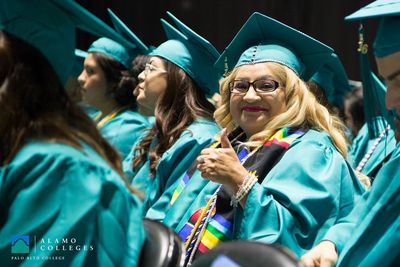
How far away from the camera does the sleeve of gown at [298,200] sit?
2988 mm

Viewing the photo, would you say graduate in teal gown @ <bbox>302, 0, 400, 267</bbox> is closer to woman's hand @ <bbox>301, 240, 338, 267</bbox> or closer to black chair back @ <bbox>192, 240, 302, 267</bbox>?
woman's hand @ <bbox>301, 240, 338, 267</bbox>

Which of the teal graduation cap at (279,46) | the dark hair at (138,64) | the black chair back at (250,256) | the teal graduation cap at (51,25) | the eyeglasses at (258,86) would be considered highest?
the teal graduation cap at (51,25)

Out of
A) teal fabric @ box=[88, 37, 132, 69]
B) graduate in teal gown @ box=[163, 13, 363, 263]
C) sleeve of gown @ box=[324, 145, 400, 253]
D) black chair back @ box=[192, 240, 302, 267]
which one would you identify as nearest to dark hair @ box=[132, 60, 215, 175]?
graduate in teal gown @ box=[163, 13, 363, 263]

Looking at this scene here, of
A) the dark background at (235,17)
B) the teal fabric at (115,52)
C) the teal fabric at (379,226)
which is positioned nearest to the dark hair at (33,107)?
the teal fabric at (379,226)

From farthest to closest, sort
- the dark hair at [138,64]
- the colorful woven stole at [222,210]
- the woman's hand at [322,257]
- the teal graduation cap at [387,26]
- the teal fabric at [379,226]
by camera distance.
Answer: the dark hair at [138,64], the colorful woven stole at [222,210], the woman's hand at [322,257], the teal graduation cap at [387,26], the teal fabric at [379,226]

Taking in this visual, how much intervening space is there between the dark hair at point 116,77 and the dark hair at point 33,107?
3.60m

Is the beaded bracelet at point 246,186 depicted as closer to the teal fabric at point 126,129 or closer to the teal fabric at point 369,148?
the teal fabric at point 369,148

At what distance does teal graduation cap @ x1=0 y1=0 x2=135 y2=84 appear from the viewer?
6.34ft

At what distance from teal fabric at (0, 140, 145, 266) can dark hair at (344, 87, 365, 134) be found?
13.4 feet

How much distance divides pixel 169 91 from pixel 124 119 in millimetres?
1110

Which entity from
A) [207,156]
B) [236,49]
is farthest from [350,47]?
[207,156]

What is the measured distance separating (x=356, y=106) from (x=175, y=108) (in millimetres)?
1913

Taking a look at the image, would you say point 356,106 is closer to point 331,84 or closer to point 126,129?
point 331,84

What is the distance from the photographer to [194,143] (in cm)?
416
